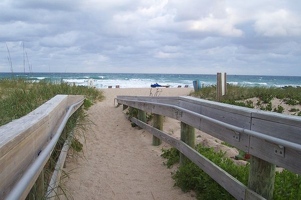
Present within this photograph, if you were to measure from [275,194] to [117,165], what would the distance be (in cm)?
313

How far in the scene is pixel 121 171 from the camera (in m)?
5.42

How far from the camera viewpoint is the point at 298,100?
413 inches

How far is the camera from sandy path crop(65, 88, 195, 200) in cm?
444

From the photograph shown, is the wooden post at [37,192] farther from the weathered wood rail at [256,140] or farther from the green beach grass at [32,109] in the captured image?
the weathered wood rail at [256,140]

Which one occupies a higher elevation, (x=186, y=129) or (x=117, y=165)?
(x=186, y=129)

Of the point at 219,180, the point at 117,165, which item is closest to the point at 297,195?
the point at 219,180

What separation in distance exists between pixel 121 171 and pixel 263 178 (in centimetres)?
309

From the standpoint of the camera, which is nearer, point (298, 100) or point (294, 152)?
point (294, 152)

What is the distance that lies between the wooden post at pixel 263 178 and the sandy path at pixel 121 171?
1.52 m

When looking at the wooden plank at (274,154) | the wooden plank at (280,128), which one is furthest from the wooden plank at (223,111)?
the wooden plank at (274,154)

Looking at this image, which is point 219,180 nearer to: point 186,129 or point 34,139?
point 186,129

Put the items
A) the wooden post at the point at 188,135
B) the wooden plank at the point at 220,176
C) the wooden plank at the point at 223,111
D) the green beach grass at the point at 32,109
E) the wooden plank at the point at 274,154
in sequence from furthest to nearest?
the wooden post at the point at 188,135
the green beach grass at the point at 32,109
the wooden plank at the point at 223,111
the wooden plank at the point at 220,176
the wooden plank at the point at 274,154

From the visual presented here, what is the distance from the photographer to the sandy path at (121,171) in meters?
4.44

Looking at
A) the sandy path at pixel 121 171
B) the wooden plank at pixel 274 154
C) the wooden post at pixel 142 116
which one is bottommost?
the sandy path at pixel 121 171
